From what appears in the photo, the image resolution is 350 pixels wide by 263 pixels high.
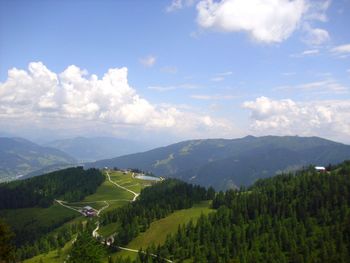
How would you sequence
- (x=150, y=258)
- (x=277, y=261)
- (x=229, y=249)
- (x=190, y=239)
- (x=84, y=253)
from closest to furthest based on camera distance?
(x=84, y=253), (x=277, y=261), (x=150, y=258), (x=229, y=249), (x=190, y=239)

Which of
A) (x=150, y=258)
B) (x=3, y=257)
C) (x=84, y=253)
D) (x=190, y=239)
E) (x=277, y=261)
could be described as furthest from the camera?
(x=190, y=239)

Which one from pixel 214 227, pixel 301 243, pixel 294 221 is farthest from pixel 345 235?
pixel 214 227

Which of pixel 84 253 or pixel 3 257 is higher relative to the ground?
pixel 3 257

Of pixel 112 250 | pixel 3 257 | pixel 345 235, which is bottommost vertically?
pixel 112 250

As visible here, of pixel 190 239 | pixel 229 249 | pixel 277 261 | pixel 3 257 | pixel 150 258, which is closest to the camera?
pixel 3 257

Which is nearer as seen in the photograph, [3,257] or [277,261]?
[3,257]

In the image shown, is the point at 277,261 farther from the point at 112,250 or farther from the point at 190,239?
the point at 112,250

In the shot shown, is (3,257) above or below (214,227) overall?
above

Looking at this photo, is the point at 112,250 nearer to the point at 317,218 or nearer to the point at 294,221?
the point at 294,221

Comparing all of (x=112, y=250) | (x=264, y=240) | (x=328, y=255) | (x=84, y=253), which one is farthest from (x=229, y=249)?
(x=84, y=253)
